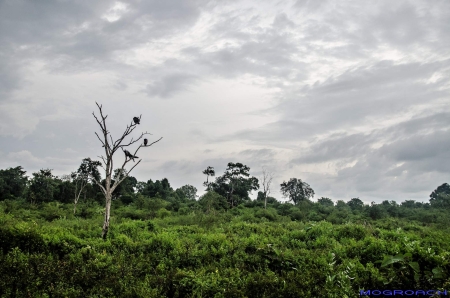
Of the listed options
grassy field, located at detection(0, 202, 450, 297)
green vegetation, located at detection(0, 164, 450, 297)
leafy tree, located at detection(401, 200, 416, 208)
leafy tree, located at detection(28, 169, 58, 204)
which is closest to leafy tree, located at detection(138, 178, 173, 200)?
leafy tree, located at detection(28, 169, 58, 204)

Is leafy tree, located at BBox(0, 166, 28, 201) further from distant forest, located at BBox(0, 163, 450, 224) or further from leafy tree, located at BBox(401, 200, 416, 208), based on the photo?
leafy tree, located at BBox(401, 200, 416, 208)

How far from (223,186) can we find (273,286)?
180 feet

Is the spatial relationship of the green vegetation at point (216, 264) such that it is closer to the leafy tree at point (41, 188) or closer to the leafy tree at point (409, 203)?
the leafy tree at point (41, 188)

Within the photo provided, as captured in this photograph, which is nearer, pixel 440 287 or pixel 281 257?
pixel 440 287

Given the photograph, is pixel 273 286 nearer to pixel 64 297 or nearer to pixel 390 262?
pixel 390 262

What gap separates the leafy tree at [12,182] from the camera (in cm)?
5216

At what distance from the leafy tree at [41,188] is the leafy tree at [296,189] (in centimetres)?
5231

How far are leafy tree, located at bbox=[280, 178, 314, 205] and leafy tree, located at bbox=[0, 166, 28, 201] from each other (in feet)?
185

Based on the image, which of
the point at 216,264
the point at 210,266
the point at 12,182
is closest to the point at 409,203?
the point at 216,264

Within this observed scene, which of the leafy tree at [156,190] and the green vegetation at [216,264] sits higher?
the leafy tree at [156,190]

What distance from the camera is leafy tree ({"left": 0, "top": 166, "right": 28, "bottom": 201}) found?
52156mm

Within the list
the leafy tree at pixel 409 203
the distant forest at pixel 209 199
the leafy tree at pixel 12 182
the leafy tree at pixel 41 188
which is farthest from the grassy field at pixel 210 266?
the leafy tree at pixel 409 203

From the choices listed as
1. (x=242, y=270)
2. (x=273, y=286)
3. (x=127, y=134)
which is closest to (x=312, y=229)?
(x=242, y=270)

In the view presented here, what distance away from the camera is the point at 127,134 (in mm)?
18281
